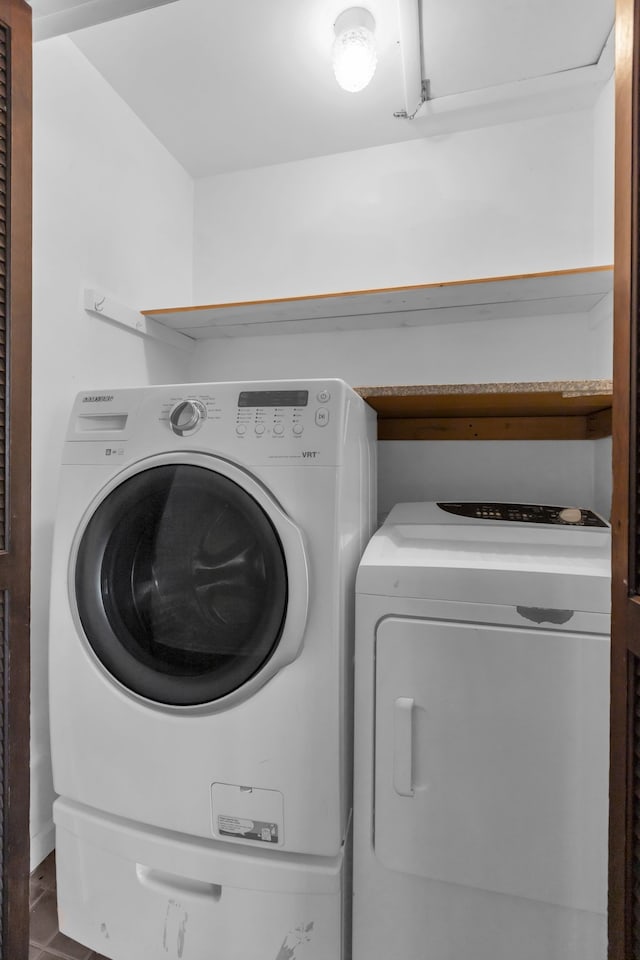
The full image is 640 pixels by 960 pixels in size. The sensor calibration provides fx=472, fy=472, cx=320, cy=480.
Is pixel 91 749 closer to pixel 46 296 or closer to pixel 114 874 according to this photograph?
pixel 114 874

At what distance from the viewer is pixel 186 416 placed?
3.48 ft

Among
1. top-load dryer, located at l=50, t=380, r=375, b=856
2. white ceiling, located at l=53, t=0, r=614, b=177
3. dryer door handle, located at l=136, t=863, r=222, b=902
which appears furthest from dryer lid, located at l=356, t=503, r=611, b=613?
white ceiling, located at l=53, t=0, r=614, b=177

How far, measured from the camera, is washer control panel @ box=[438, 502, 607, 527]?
1.21 m

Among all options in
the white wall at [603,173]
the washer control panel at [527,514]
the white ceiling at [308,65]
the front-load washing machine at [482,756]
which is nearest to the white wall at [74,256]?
the white ceiling at [308,65]

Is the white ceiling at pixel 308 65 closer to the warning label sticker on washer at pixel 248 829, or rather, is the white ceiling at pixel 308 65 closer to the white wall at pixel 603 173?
the white wall at pixel 603 173

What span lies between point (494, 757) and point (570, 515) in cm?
67

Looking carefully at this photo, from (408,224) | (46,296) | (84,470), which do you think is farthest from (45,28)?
(408,224)

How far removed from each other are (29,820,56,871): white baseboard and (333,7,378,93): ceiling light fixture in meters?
2.24

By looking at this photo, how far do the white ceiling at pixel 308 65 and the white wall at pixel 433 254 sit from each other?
130 mm

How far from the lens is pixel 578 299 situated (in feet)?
5.17

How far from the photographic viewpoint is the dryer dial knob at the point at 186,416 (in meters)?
1.05

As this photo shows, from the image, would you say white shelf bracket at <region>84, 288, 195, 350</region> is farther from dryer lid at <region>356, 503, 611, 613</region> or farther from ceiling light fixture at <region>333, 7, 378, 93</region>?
dryer lid at <region>356, 503, 611, 613</region>

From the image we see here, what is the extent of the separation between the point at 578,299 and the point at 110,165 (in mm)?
1638

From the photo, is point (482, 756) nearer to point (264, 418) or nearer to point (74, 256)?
point (264, 418)
